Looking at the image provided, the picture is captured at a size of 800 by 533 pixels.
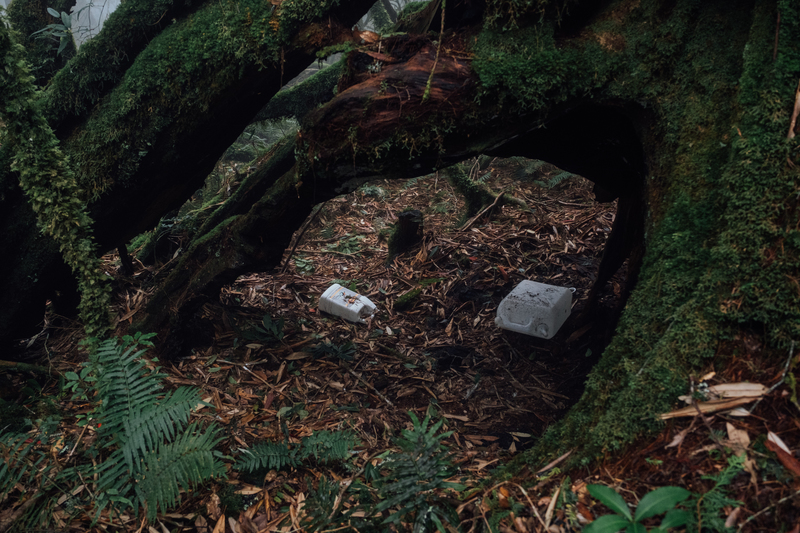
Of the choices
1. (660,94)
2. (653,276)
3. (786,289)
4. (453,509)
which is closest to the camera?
(786,289)

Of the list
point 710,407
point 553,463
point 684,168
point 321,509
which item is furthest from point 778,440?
point 321,509

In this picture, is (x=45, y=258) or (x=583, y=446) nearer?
(x=583, y=446)

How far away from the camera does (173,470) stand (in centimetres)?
208

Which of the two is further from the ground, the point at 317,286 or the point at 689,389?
the point at 689,389

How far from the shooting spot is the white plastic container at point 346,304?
193 inches

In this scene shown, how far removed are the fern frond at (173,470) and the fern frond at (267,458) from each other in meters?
0.38

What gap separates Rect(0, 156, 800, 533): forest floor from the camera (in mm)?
1505

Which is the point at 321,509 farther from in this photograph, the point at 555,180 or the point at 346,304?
the point at 555,180

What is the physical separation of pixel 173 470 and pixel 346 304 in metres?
2.95

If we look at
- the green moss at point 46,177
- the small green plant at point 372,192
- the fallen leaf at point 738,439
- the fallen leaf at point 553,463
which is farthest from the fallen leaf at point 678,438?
the small green plant at point 372,192

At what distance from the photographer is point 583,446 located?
1.85 meters

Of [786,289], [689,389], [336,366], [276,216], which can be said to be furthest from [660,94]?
[336,366]

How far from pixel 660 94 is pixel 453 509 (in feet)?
7.67

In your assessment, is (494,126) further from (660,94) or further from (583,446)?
(583,446)
